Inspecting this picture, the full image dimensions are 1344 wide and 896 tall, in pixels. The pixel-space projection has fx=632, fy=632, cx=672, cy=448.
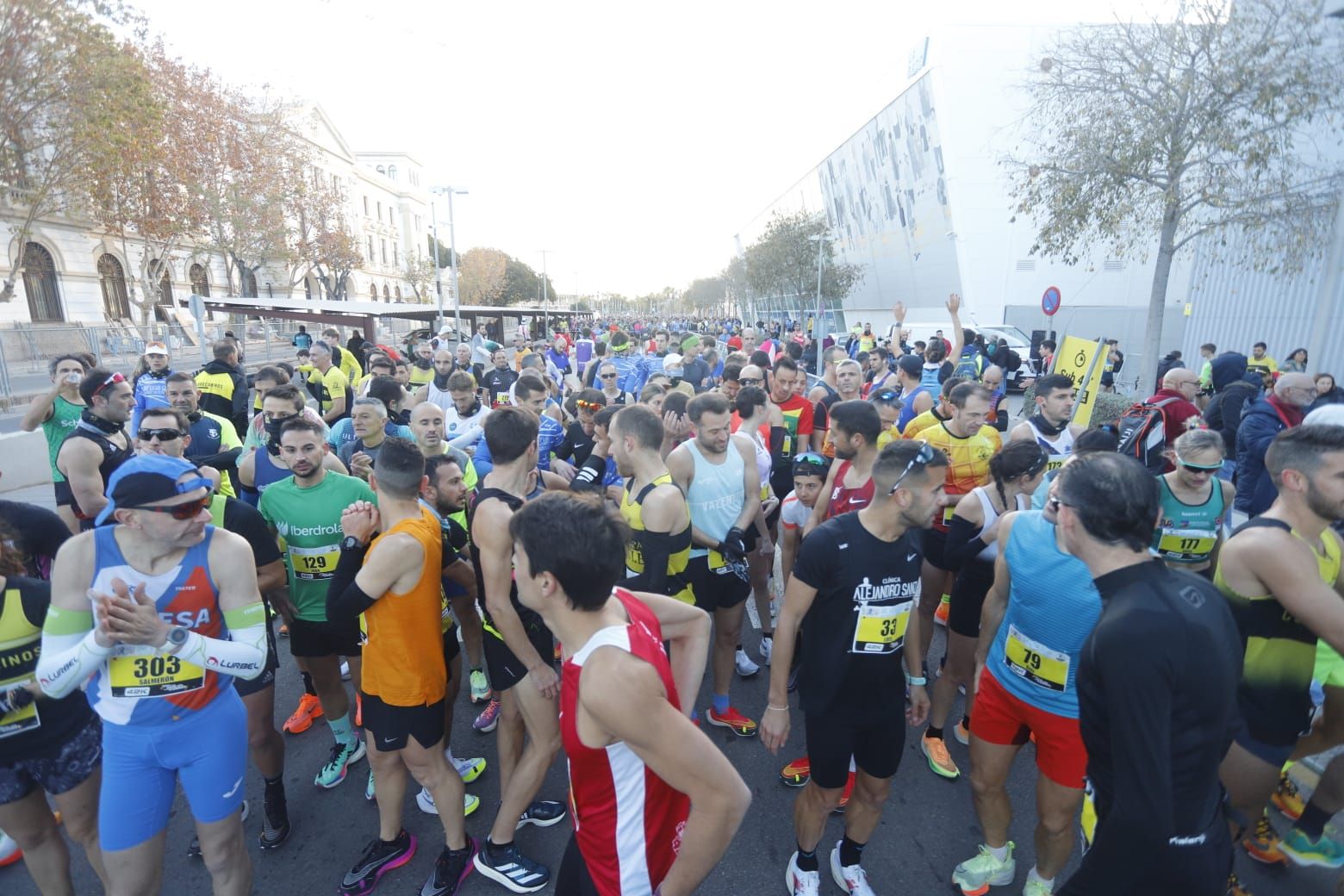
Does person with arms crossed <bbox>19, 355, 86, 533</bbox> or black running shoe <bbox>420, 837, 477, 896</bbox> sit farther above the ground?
person with arms crossed <bbox>19, 355, 86, 533</bbox>

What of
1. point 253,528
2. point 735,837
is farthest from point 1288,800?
point 253,528

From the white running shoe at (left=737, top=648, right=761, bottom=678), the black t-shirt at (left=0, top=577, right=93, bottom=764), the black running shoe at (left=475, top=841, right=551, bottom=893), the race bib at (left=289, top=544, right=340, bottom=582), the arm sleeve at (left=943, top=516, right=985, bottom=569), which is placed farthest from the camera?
the white running shoe at (left=737, top=648, right=761, bottom=678)

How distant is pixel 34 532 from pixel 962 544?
183 inches

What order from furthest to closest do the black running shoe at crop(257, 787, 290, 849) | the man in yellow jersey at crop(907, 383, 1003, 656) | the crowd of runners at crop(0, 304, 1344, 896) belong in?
the man in yellow jersey at crop(907, 383, 1003, 656)
the black running shoe at crop(257, 787, 290, 849)
the crowd of runners at crop(0, 304, 1344, 896)

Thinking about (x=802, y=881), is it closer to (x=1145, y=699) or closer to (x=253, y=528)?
(x=1145, y=699)

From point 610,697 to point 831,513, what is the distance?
278 cm

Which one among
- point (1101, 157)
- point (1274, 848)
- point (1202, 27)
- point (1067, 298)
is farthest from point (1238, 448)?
point (1067, 298)

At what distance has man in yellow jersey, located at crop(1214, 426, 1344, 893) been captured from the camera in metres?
2.29

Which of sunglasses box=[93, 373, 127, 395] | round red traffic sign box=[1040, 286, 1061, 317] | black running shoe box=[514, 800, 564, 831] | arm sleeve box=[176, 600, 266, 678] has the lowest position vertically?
black running shoe box=[514, 800, 564, 831]

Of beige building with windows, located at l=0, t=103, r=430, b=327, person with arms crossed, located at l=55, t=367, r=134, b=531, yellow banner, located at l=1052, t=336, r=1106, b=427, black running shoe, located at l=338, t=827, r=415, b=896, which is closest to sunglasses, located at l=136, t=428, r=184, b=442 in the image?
person with arms crossed, located at l=55, t=367, r=134, b=531

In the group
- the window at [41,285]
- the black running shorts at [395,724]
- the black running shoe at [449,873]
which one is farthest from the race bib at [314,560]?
the window at [41,285]

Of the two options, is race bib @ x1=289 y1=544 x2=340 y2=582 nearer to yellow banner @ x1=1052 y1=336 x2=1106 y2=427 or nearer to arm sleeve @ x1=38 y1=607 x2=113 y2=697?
arm sleeve @ x1=38 y1=607 x2=113 y2=697

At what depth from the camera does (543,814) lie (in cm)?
340

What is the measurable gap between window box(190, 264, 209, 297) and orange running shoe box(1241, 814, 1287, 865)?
47480mm
